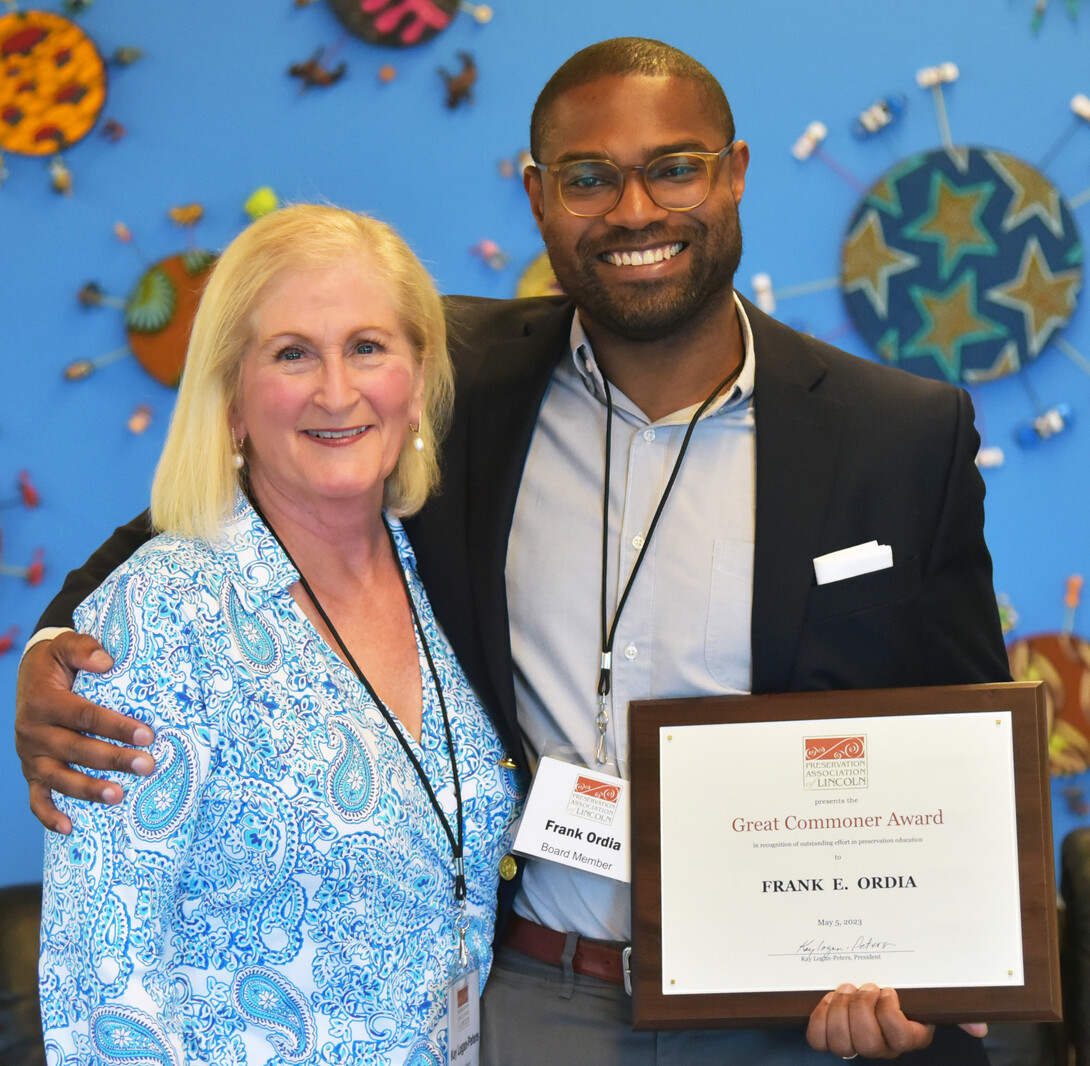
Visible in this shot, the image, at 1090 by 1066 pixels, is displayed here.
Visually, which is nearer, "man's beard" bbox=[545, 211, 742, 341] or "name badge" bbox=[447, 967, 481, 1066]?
"name badge" bbox=[447, 967, 481, 1066]

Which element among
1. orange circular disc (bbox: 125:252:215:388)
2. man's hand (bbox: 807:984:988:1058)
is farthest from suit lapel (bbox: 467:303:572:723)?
orange circular disc (bbox: 125:252:215:388)

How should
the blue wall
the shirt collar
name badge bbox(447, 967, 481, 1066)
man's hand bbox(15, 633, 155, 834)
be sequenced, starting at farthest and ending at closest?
the blue wall
the shirt collar
name badge bbox(447, 967, 481, 1066)
man's hand bbox(15, 633, 155, 834)

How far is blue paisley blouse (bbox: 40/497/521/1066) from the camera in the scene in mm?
1446

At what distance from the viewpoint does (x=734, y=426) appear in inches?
75.6

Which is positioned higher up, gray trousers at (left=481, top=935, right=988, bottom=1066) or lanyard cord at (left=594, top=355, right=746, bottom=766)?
lanyard cord at (left=594, top=355, right=746, bottom=766)

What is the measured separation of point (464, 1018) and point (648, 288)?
106cm

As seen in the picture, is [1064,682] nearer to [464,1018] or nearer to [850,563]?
[850,563]

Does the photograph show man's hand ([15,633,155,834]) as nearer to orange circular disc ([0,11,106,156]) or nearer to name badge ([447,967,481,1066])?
name badge ([447,967,481,1066])

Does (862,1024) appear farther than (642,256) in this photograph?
No

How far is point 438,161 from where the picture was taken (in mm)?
3250

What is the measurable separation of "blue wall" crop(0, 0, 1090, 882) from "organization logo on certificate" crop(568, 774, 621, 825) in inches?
69.9

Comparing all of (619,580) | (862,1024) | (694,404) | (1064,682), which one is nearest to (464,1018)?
(862,1024)

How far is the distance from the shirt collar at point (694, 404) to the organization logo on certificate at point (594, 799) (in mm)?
541

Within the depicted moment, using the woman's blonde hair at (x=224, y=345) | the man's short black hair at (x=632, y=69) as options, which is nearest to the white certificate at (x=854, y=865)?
the woman's blonde hair at (x=224, y=345)
